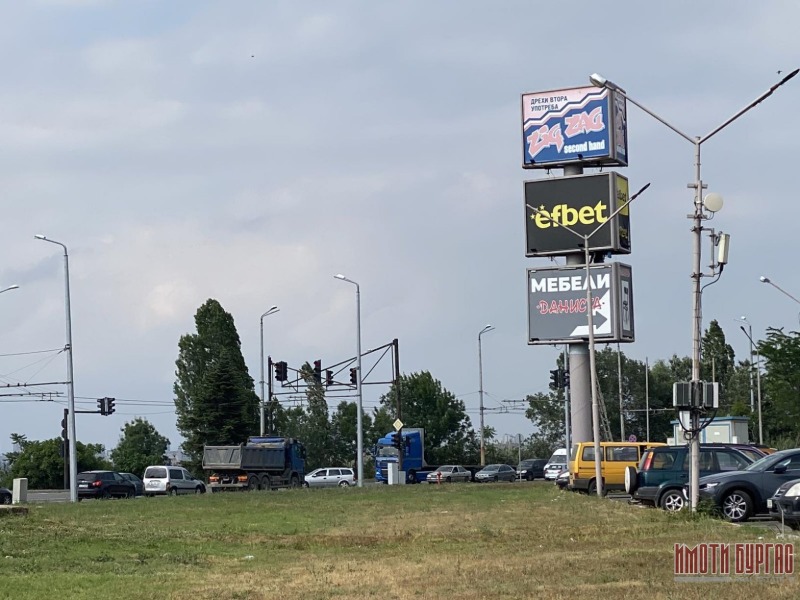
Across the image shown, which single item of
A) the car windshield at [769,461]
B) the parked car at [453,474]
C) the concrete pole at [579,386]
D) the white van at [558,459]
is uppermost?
the concrete pole at [579,386]

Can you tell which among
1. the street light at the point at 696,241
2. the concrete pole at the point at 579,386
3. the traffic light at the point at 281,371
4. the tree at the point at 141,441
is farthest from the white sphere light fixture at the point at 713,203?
the tree at the point at 141,441

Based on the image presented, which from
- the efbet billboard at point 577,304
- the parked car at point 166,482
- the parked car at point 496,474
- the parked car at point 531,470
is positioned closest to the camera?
the efbet billboard at point 577,304

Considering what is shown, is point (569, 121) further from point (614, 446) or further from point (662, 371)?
point (662, 371)

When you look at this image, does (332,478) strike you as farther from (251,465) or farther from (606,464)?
(606,464)

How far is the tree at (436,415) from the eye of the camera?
4491 inches

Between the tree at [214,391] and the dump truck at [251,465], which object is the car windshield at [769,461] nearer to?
the dump truck at [251,465]

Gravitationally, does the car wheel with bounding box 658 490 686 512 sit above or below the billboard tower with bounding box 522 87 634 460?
below

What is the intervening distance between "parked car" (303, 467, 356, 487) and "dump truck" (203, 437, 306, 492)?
7.11m

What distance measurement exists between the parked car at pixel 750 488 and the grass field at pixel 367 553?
1.34 metres

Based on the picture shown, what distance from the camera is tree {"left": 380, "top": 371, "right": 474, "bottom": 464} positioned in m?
114

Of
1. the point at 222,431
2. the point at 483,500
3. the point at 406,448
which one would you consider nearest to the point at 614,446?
the point at 483,500

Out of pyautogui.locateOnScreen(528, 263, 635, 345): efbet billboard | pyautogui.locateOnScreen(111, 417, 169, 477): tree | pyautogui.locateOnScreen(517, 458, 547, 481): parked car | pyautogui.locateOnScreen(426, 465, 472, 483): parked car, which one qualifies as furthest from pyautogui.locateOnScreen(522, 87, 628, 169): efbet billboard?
pyautogui.locateOnScreen(111, 417, 169, 477): tree

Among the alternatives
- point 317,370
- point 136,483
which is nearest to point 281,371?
point 317,370

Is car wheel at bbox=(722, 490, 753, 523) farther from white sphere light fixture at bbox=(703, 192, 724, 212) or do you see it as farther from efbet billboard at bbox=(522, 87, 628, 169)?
Answer: efbet billboard at bbox=(522, 87, 628, 169)
